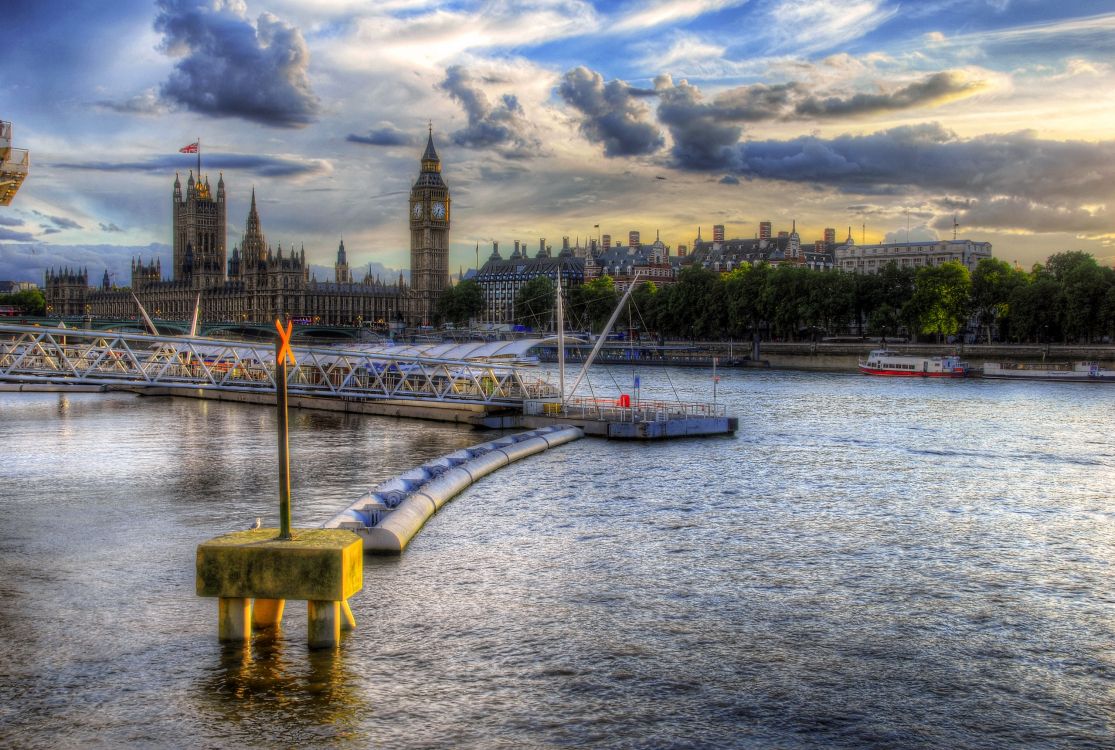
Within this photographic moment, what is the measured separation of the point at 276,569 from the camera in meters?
17.7

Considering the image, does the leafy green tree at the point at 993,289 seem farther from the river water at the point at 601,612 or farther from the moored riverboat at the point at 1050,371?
the river water at the point at 601,612

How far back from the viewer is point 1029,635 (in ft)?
73.0

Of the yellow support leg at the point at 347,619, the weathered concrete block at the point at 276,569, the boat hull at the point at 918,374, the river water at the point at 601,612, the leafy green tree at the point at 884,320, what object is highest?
the leafy green tree at the point at 884,320

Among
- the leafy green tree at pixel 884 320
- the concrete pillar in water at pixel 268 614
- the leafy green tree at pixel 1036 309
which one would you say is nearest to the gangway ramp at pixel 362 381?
the concrete pillar in water at pixel 268 614

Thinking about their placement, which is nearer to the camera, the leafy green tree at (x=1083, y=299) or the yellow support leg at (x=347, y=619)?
the yellow support leg at (x=347, y=619)

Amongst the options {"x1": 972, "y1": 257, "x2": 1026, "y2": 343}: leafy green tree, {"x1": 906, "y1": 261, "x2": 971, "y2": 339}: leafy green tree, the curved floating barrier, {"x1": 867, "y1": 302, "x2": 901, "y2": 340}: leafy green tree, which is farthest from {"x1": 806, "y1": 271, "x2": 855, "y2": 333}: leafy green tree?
the curved floating barrier

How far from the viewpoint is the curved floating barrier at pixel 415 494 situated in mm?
27781

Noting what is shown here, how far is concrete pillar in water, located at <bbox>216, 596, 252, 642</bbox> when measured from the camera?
19250 millimetres

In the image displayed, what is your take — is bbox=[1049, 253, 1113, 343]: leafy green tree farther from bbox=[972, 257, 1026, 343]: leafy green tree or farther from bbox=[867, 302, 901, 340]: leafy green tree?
bbox=[867, 302, 901, 340]: leafy green tree

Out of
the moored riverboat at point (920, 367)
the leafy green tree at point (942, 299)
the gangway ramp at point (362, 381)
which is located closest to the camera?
the gangway ramp at point (362, 381)

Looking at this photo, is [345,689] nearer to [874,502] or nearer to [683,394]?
[874,502]

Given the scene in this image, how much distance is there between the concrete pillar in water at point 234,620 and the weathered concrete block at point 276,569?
1269mm

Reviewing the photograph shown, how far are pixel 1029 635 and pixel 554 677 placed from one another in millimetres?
10278

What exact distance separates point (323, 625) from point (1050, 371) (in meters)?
115
